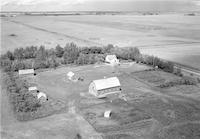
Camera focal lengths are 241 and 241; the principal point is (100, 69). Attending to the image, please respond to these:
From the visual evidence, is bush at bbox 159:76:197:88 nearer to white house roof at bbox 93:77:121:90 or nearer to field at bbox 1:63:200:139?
field at bbox 1:63:200:139

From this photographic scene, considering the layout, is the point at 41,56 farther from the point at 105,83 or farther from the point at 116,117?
the point at 116,117

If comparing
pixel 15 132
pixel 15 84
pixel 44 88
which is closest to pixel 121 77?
pixel 44 88

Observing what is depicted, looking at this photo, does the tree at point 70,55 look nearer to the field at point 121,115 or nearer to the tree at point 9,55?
the field at point 121,115

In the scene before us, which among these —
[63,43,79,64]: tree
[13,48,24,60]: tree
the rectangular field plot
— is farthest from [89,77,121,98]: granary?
[13,48,24,60]: tree

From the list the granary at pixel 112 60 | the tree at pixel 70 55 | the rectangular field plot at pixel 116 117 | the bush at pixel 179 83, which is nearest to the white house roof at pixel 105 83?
the rectangular field plot at pixel 116 117

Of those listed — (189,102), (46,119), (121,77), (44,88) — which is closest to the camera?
(46,119)

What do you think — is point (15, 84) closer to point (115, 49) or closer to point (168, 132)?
point (168, 132)
